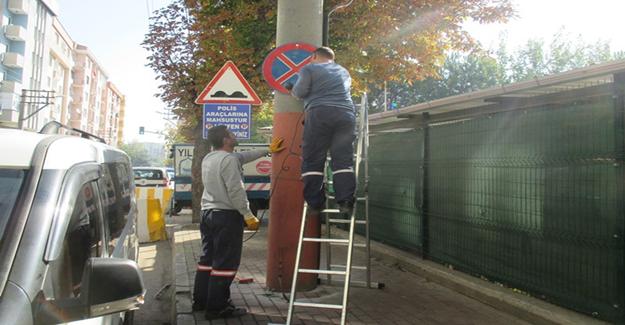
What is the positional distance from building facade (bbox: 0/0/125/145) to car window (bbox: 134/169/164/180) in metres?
4.74

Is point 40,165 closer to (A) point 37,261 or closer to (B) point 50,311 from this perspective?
(A) point 37,261

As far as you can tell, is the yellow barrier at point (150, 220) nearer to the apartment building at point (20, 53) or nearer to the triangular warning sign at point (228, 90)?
the triangular warning sign at point (228, 90)

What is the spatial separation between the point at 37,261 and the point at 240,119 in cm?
593

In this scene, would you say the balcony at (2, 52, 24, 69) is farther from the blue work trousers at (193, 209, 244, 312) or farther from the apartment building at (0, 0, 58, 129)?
the blue work trousers at (193, 209, 244, 312)

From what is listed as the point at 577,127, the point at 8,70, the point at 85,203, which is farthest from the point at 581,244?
the point at 8,70

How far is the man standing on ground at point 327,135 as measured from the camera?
15.6 ft

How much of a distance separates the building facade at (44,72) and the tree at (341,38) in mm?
11683

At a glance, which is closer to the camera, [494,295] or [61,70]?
[494,295]

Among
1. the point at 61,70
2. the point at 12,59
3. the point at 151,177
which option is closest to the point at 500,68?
the point at 151,177

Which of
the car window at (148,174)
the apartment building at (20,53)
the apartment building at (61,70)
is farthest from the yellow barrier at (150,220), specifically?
the apartment building at (61,70)

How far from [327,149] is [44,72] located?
71.3 meters

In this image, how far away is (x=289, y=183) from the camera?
592 centimetres

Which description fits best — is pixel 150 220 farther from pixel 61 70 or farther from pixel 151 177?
pixel 61 70

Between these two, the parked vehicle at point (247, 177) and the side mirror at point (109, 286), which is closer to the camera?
the side mirror at point (109, 286)
